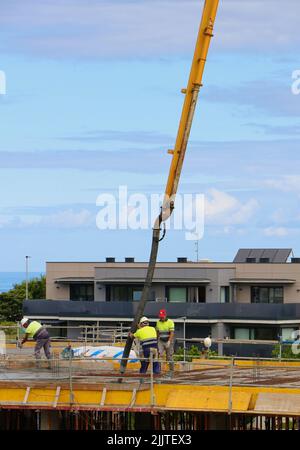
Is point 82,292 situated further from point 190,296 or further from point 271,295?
point 271,295

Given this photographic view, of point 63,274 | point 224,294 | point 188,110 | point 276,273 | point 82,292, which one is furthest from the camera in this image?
point 63,274

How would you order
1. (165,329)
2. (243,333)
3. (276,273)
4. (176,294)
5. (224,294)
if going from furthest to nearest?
(224,294), (176,294), (276,273), (243,333), (165,329)

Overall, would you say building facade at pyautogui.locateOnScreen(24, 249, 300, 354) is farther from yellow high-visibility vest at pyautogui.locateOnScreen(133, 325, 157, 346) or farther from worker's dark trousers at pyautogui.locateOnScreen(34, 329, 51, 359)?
yellow high-visibility vest at pyautogui.locateOnScreen(133, 325, 157, 346)

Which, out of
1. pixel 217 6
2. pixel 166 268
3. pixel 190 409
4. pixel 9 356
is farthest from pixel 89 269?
pixel 190 409

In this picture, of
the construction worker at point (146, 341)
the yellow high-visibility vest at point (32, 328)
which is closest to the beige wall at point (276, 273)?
the yellow high-visibility vest at point (32, 328)

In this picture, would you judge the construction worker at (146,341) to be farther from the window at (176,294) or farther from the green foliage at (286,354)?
the window at (176,294)

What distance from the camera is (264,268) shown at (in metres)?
77.9

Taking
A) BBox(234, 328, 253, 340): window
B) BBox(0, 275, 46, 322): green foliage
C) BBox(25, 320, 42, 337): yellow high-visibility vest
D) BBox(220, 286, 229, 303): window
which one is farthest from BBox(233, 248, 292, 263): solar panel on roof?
BBox(25, 320, 42, 337): yellow high-visibility vest

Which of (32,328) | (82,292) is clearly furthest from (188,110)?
(82,292)

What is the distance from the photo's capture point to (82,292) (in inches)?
3292

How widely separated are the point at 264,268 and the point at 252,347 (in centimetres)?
1000

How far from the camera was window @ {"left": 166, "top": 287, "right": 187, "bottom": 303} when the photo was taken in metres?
78.2

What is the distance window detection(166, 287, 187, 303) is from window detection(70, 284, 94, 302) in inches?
277

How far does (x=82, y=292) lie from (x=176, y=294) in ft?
27.4
